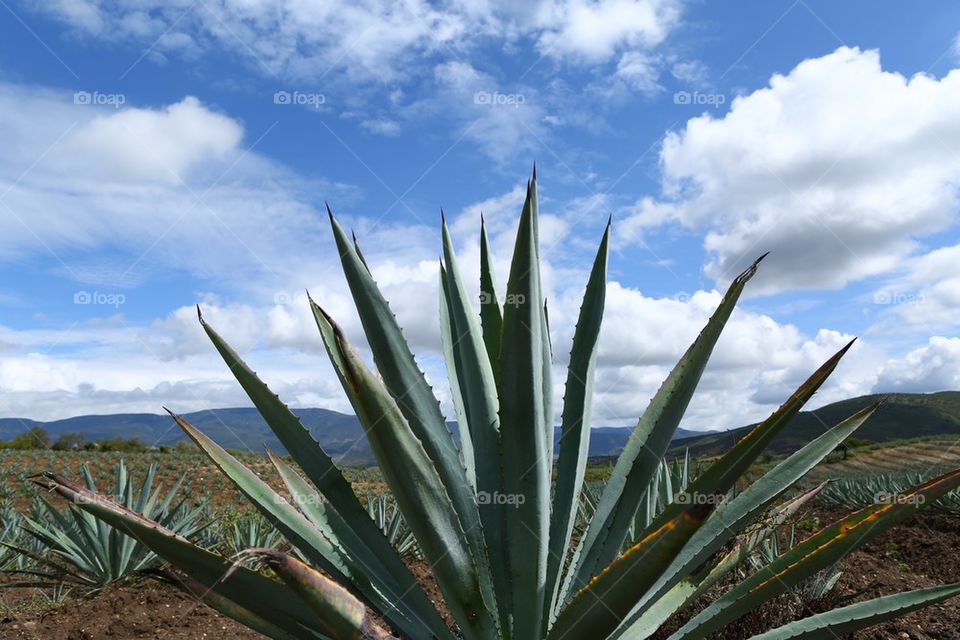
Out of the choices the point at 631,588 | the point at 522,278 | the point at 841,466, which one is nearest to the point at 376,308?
the point at 522,278

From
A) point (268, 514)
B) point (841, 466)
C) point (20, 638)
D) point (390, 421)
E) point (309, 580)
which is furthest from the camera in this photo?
point (841, 466)

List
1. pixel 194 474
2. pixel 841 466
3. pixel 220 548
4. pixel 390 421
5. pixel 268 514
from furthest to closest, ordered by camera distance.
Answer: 1. pixel 841 466
2. pixel 194 474
3. pixel 220 548
4. pixel 268 514
5. pixel 390 421

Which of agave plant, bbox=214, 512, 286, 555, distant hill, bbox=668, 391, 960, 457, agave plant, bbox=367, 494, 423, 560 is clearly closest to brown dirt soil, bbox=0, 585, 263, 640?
agave plant, bbox=214, 512, 286, 555

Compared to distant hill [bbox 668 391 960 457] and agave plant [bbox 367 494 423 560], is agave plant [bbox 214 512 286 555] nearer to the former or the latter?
agave plant [bbox 367 494 423 560]

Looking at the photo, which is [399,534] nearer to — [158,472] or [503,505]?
[503,505]

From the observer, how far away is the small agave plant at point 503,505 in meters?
1.52

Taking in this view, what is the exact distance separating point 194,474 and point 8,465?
6811mm

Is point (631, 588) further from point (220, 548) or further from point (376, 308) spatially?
point (220, 548)

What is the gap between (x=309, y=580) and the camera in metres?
1.31

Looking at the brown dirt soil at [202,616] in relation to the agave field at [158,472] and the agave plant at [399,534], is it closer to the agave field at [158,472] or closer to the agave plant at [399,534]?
the agave plant at [399,534]

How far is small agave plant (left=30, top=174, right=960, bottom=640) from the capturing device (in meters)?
1.52

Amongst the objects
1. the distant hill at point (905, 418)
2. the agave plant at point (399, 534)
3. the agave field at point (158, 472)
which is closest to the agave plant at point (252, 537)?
the agave plant at point (399, 534)

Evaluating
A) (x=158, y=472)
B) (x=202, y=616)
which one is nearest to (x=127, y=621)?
(x=202, y=616)

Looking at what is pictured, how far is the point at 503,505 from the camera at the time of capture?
1.80 metres
